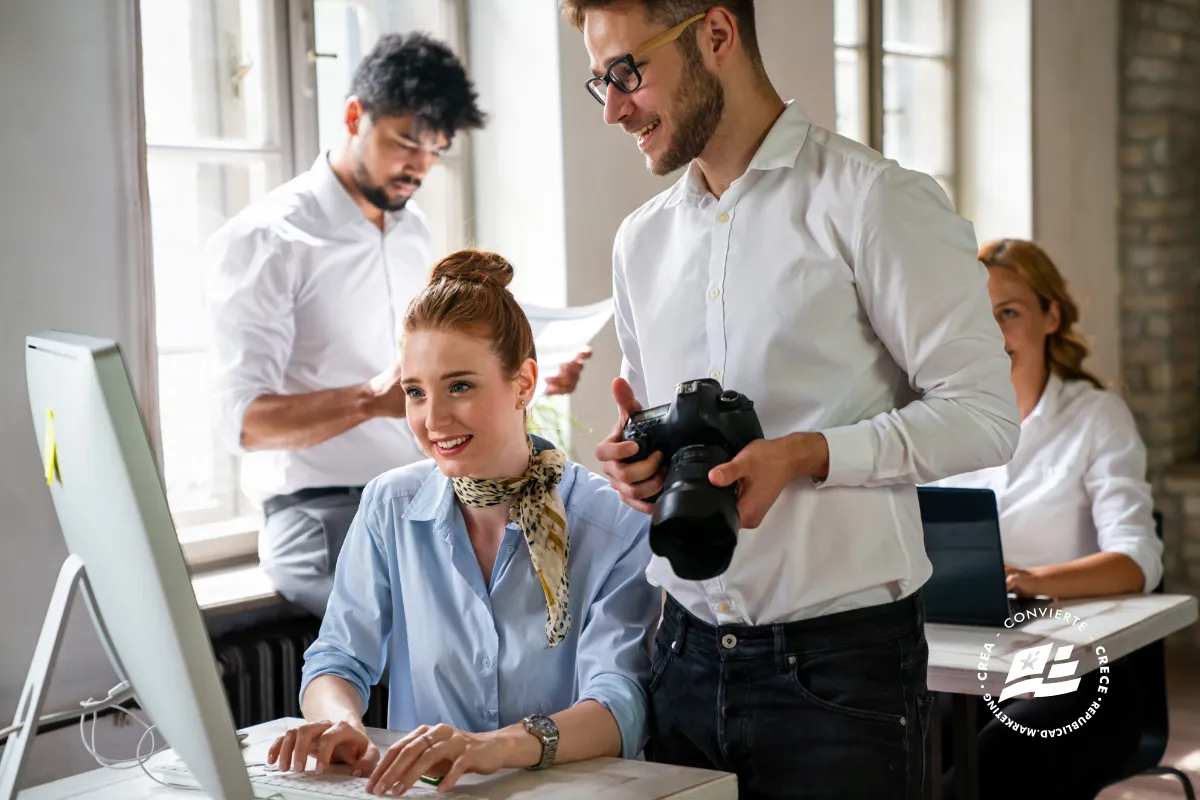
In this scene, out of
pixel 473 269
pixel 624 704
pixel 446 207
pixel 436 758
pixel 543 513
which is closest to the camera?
pixel 436 758

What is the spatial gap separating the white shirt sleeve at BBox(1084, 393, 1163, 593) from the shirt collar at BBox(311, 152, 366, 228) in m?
1.74

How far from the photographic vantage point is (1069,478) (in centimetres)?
304

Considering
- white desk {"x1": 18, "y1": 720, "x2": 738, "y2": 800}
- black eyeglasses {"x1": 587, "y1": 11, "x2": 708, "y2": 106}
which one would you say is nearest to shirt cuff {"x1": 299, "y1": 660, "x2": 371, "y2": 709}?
white desk {"x1": 18, "y1": 720, "x2": 738, "y2": 800}

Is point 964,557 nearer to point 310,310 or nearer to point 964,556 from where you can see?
point 964,556

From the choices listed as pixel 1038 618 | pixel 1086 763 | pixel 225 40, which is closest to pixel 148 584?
pixel 1038 618

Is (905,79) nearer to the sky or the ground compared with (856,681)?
nearer to the sky

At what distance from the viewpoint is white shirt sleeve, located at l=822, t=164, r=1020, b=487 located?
1.52 meters

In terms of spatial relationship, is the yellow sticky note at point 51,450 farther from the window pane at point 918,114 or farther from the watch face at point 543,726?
the window pane at point 918,114

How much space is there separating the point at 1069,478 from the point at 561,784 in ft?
6.19

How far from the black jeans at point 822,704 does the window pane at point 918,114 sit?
397 centimetres

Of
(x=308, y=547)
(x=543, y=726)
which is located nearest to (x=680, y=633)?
(x=543, y=726)

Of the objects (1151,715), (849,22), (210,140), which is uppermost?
(849,22)

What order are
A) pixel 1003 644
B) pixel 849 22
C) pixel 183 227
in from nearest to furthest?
pixel 1003 644
pixel 183 227
pixel 849 22

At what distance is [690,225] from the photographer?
1.72 m
